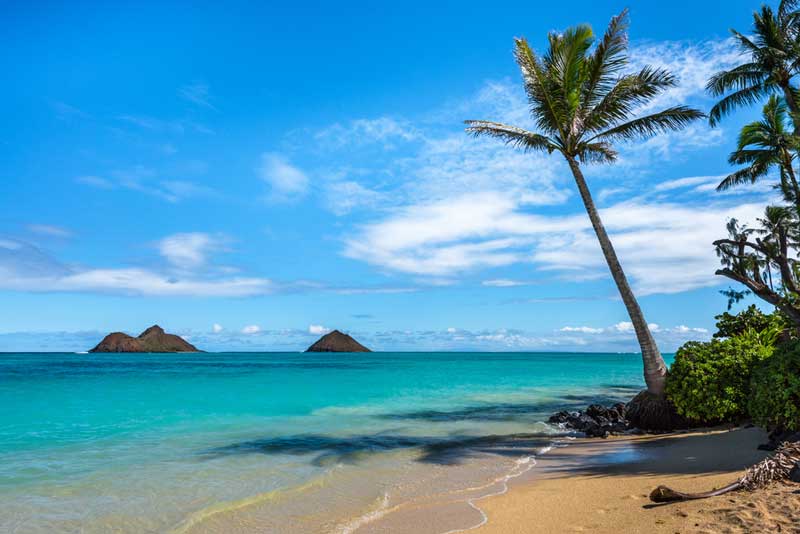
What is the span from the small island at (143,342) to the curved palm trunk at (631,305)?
650ft

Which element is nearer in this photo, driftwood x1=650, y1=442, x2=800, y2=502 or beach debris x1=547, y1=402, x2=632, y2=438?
driftwood x1=650, y1=442, x2=800, y2=502

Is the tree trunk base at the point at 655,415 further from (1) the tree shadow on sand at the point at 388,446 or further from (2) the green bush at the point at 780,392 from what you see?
(2) the green bush at the point at 780,392

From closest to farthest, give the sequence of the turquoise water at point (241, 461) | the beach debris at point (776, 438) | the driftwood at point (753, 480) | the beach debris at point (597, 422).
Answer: the driftwood at point (753, 480)
the turquoise water at point (241, 461)
the beach debris at point (776, 438)
the beach debris at point (597, 422)

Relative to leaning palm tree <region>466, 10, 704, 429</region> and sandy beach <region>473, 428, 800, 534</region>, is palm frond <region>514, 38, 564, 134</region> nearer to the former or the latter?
leaning palm tree <region>466, 10, 704, 429</region>

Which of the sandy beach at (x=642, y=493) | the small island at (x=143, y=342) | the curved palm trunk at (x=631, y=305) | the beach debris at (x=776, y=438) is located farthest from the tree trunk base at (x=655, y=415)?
the small island at (x=143, y=342)

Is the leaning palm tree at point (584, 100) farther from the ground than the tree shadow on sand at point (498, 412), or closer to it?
farther from the ground

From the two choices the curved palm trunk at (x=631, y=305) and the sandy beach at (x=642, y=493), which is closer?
the sandy beach at (x=642, y=493)

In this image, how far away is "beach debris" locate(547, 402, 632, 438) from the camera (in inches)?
525

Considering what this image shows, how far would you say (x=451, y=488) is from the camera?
8312 millimetres

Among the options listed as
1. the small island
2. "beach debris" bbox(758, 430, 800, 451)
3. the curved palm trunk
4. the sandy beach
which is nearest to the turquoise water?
the sandy beach

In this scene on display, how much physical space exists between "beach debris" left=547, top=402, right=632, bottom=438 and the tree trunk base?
368 mm

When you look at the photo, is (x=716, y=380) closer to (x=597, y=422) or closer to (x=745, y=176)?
(x=597, y=422)

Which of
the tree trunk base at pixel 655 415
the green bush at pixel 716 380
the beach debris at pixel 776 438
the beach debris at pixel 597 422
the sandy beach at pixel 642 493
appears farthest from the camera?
the beach debris at pixel 597 422

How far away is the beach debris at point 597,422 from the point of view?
13.3 m
